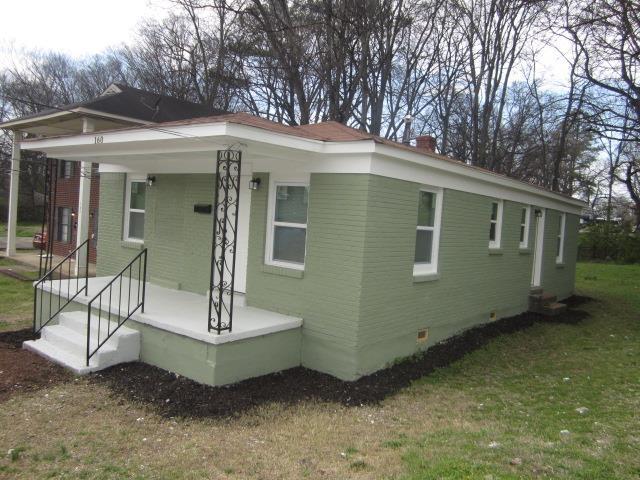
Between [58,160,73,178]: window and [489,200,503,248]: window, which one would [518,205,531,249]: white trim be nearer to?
[489,200,503,248]: window

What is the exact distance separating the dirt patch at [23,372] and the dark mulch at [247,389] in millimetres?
600

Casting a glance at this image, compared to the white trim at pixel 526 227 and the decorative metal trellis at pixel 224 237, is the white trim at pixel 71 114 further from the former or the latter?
the white trim at pixel 526 227

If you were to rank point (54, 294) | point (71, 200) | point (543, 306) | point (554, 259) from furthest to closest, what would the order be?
point (71, 200) < point (554, 259) < point (543, 306) < point (54, 294)

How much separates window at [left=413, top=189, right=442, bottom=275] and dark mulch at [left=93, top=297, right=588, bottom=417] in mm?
1522

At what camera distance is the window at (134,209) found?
1002 cm

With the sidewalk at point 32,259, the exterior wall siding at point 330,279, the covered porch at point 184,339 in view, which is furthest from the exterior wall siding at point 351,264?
the sidewalk at point 32,259

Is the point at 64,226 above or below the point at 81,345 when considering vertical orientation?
above

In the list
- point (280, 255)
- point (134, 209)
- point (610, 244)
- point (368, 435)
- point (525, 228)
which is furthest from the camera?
point (610, 244)

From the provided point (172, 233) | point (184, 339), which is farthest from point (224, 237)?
point (172, 233)

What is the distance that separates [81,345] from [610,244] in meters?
27.2

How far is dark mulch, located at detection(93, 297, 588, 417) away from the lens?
18.1 feet

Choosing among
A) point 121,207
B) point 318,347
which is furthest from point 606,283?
point 121,207

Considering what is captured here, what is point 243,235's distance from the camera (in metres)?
7.95

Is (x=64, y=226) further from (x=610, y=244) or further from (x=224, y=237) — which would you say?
(x=610, y=244)
